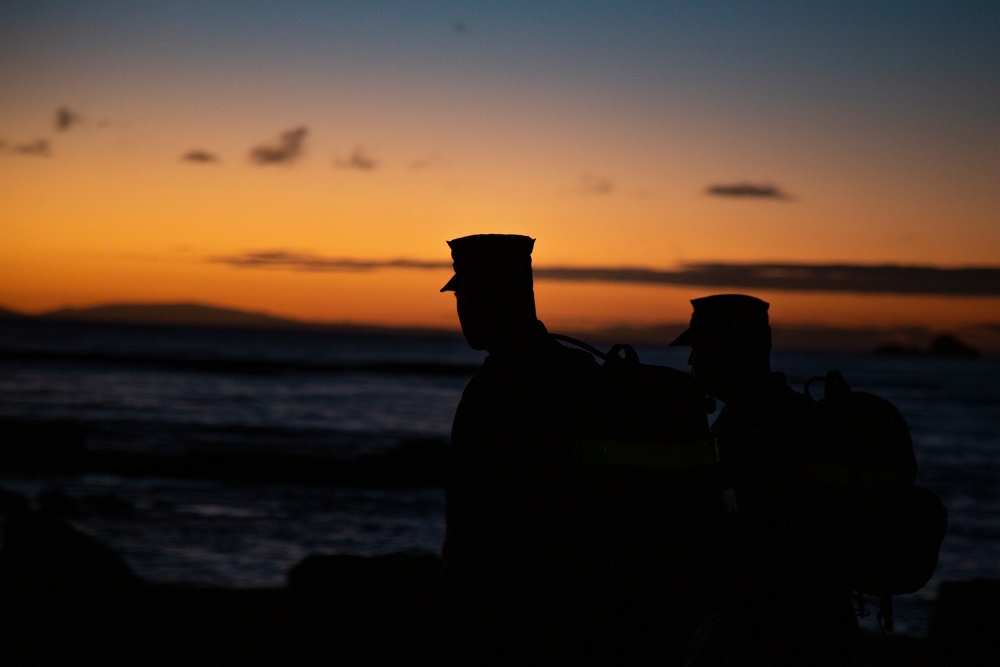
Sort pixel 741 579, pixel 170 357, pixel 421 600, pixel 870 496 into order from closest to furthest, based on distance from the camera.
→ pixel 741 579
pixel 870 496
pixel 421 600
pixel 170 357

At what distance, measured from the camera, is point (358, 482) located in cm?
2900

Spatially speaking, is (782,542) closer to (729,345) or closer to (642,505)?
(729,345)

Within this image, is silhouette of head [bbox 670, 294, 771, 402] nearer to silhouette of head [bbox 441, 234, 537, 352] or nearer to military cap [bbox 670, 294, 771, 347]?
military cap [bbox 670, 294, 771, 347]

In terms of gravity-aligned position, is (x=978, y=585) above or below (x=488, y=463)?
below

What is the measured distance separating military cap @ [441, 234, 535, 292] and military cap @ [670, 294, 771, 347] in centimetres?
125

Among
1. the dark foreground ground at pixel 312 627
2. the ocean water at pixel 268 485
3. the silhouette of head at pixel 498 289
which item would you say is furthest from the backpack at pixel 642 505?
the ocean water at pixel 268 485

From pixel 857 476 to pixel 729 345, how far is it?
0.70m

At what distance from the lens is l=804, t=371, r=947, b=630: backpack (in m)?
3.50

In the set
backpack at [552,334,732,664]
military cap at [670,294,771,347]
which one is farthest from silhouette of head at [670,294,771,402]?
backpack at [552,334,732,664]

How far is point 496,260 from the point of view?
2744 millimetres

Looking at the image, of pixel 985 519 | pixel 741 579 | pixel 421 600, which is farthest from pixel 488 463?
pixel 985 519

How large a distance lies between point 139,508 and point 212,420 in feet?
85.1

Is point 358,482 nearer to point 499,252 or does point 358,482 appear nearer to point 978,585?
point 978,585

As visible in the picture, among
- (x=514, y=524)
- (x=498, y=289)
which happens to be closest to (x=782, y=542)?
(x=514, y=524)
